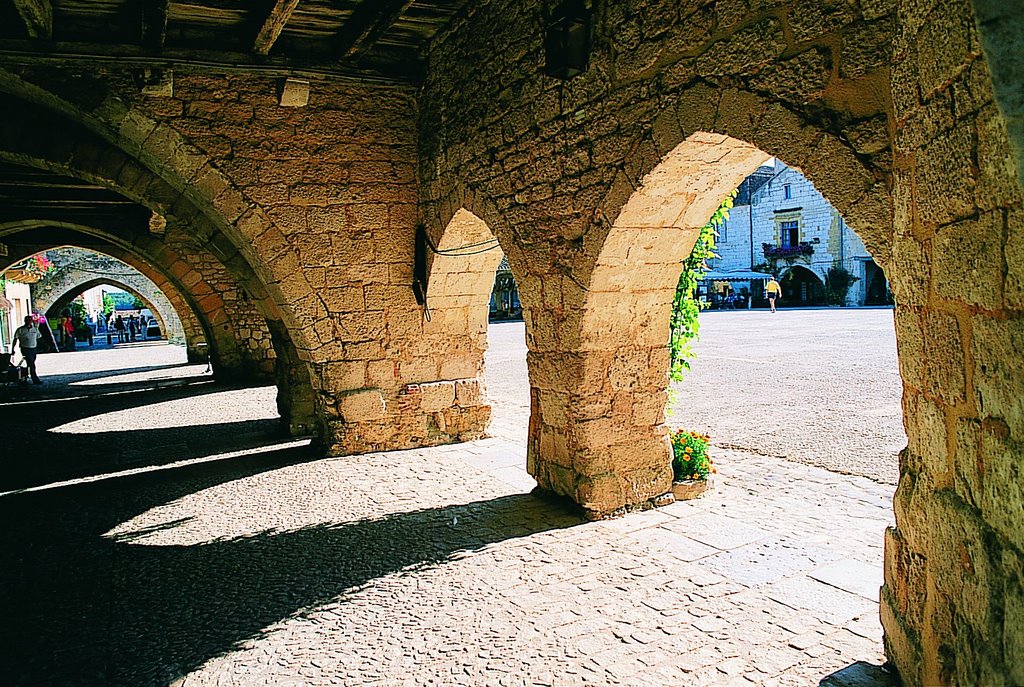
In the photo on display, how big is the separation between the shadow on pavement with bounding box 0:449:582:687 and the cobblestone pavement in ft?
0.04

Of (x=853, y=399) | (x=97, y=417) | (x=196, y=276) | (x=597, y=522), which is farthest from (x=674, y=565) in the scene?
(x=196, y=276)

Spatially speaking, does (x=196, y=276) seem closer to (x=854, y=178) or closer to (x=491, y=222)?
(x=491, y=222)

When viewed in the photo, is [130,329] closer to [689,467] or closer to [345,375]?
[345,375]

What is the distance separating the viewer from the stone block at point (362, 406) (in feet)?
18.5

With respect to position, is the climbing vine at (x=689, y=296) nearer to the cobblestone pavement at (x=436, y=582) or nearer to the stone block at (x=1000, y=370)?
the cobblestone pavement at (x=436, y=582)

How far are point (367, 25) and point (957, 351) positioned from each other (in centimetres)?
377

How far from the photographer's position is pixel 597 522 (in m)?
3.78

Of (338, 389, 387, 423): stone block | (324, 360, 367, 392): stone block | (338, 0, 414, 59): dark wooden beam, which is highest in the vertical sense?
(338, 0, 414, 59): dark wooden beam

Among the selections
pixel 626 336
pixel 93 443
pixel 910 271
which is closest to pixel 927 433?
pixel 910 271

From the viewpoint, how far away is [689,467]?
4.19 metres

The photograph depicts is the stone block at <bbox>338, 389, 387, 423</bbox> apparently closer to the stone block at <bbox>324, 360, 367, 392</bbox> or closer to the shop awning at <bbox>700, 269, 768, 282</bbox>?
the stone block at <bbox>324, 360, 367, 392</bbox>

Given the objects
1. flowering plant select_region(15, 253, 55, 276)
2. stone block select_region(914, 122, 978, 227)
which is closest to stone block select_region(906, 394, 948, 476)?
stone block select_region(914, 122, 978, 227)

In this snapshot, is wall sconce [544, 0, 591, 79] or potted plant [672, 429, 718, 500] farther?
potted plant [672, 429, 718, 500]

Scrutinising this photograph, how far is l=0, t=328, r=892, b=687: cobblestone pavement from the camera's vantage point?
244 centimetres
